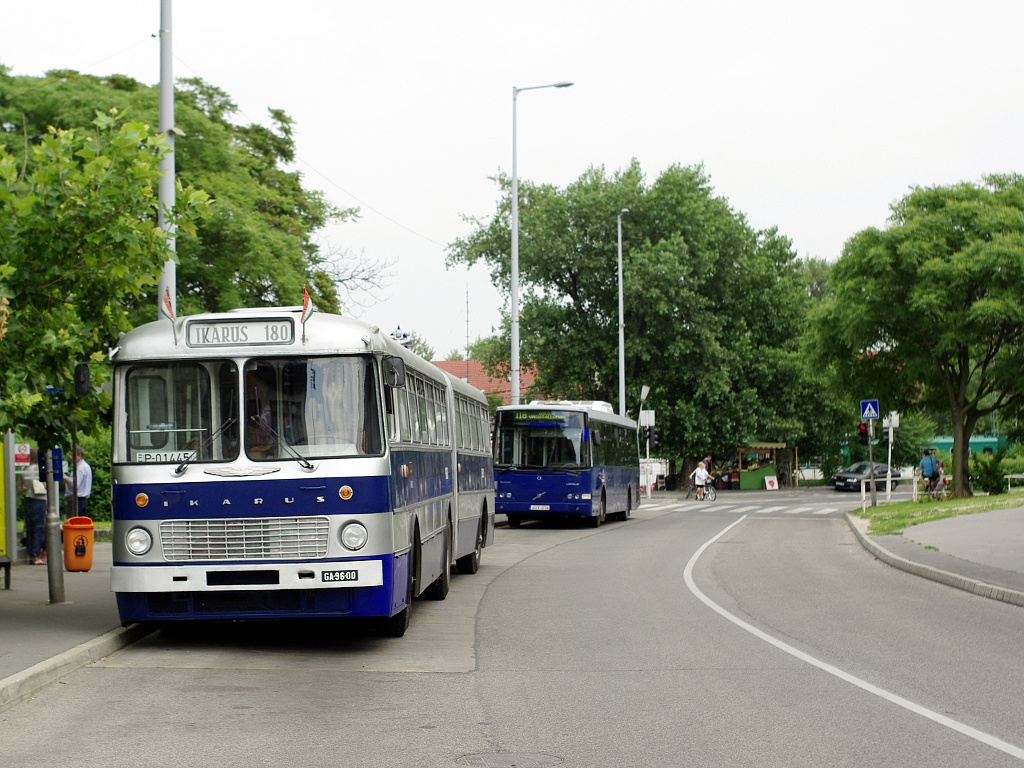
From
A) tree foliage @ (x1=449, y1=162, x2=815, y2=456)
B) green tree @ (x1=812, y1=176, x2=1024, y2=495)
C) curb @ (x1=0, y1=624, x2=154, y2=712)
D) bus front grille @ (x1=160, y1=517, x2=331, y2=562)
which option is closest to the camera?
curb @ (x1=0, y1=624, x2=154, y2=712)

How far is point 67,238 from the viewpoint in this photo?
1170 centimetres

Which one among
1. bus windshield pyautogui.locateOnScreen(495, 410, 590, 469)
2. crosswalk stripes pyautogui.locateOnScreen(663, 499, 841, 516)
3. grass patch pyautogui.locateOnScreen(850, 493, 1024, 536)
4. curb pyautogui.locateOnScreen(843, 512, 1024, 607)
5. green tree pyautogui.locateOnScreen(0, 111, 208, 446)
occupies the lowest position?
crosswalk stripes pyautogui.locateOnScreen(663, 499, 841, 516)

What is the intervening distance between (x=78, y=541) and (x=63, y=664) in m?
5.53

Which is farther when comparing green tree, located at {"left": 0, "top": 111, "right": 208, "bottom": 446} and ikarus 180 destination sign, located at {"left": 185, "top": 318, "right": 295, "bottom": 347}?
green tree, located at {"left": 0, "top": 111, "right": 208, "bottom": 446}

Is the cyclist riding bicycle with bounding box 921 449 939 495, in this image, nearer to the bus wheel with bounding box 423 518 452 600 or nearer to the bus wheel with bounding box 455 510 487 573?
the bus wheel with bounding box 455 510 487 573

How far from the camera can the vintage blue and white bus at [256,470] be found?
1058 centimetres

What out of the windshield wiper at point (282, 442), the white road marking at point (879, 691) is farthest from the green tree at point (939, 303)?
the windshield wiper at point (282, 442)

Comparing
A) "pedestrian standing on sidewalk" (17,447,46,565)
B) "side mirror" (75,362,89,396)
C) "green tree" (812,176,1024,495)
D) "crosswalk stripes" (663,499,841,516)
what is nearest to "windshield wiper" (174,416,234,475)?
"side mirror" (75,362,89,396)

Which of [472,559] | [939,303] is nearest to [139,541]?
[472,559]

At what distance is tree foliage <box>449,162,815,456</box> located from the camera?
56.1 meters

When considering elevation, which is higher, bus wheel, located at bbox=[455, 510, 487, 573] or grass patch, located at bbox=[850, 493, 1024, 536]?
bus wheel, located at bbox=[455, 510, 487, 573]

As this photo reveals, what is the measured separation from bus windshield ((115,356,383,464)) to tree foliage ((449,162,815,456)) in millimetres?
44390

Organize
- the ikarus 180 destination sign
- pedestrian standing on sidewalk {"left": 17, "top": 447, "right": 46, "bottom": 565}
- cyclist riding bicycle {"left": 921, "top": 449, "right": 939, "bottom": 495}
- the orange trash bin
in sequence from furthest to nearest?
cyclist riding bicycle {"left": 921, "top": 449, "right": 939, "bottom": 495} → pedestrian standing on sidewalk {"left": 17, "top": 447, "right": 46, "bottom": 565} → the orange trash bin → the ikarus 180 destination sign

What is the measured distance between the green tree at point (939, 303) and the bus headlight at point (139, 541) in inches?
1164
